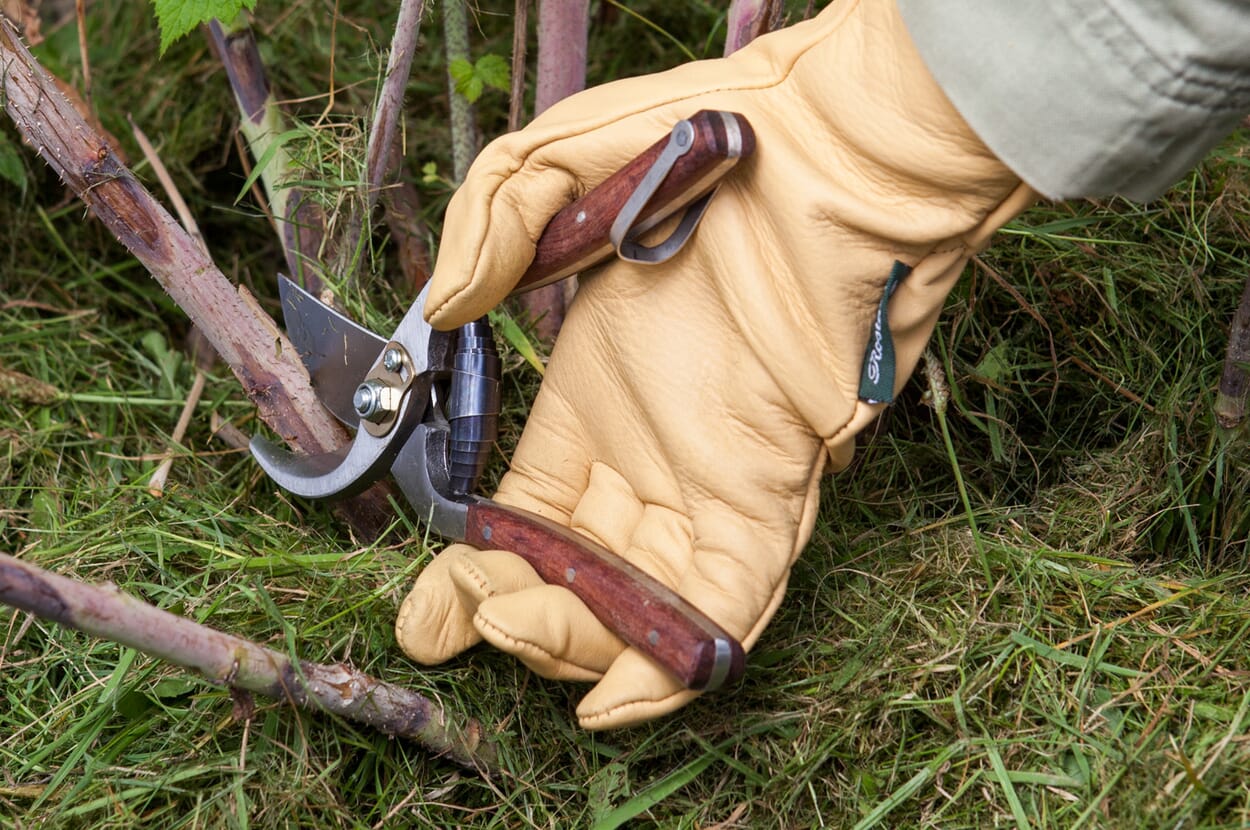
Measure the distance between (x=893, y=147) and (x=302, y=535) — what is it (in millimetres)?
913

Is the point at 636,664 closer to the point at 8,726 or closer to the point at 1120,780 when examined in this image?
the point at 1120,780

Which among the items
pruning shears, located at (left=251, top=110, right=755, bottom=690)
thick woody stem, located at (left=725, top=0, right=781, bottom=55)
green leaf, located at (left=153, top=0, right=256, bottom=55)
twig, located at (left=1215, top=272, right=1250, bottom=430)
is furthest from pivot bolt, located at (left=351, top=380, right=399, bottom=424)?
twig, located at (left=1215, top=272, right=1250, bottom=430)

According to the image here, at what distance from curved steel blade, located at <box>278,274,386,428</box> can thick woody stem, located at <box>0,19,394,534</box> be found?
0.03 meters

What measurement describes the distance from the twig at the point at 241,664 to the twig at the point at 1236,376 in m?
0.98

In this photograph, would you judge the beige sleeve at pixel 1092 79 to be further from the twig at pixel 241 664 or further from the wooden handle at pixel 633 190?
the twig at pixel 241 664

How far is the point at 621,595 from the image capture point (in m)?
1.16

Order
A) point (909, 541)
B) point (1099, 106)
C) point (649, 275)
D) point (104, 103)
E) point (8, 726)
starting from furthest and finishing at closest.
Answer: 1. point (104, 103)
2. point (909, 541)
3. point (8, 726)
4. point (649, 275)
5. point (1099, 106)

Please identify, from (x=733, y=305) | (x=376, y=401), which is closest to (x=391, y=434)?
(x=376, y=401)

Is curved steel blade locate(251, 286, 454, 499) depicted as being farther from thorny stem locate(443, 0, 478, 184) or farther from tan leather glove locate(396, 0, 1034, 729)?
thorny stem locate(443, 0, 478, 184)

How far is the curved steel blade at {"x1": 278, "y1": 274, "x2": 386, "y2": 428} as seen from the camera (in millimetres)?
1412

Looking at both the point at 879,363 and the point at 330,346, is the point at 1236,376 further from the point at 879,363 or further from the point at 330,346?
the point at 330,346

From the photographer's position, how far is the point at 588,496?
1316 mm

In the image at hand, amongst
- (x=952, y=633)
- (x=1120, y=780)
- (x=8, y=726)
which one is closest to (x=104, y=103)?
(x=8, y=726)

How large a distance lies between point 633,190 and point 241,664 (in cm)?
59
